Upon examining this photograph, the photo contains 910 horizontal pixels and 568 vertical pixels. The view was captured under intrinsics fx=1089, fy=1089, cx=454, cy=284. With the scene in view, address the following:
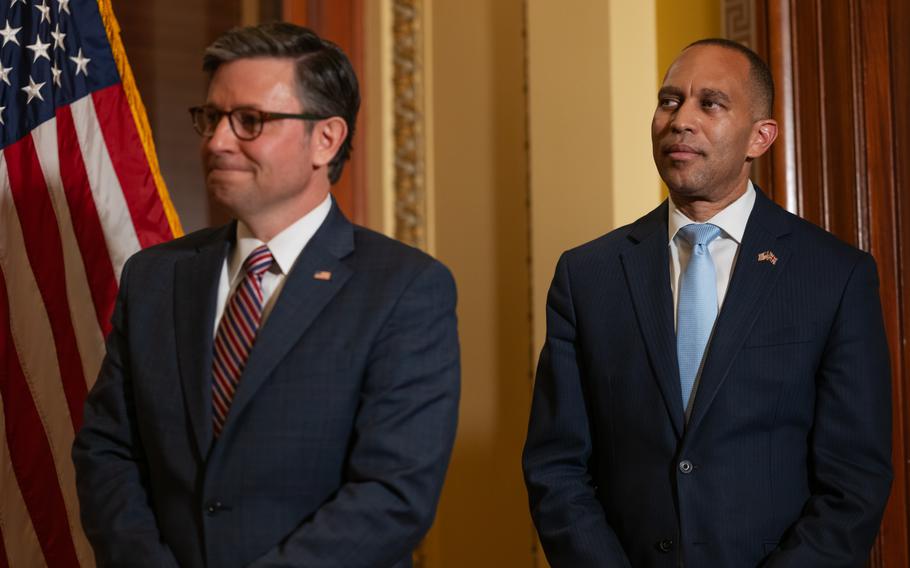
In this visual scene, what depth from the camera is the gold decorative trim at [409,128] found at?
4.08 meters

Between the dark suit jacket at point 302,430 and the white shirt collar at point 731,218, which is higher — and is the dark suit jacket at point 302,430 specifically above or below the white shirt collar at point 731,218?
below

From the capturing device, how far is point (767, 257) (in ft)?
7.50

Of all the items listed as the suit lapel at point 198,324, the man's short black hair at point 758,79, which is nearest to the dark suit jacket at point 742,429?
the man's short black hair at point 758,79

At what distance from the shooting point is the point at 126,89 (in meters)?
3.18

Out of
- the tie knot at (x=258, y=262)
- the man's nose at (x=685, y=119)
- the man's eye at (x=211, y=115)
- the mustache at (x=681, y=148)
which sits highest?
the man's nose at (x=685, y=119)

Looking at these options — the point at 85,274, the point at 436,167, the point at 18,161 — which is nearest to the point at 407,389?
the point at 85,274

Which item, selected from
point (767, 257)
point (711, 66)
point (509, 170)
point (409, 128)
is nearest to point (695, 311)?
point (767, 257)

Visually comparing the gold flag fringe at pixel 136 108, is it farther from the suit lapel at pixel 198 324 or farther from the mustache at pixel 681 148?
the mustache at pixel 681 148

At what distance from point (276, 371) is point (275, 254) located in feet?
0.80

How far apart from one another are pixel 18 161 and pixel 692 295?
189 cm

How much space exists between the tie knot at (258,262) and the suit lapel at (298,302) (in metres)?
0.07

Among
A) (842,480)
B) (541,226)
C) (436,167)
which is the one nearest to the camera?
(842,480)

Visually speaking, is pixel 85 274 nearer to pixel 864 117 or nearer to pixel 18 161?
pixel 18 161

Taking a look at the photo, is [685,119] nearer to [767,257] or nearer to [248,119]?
[767,257]
